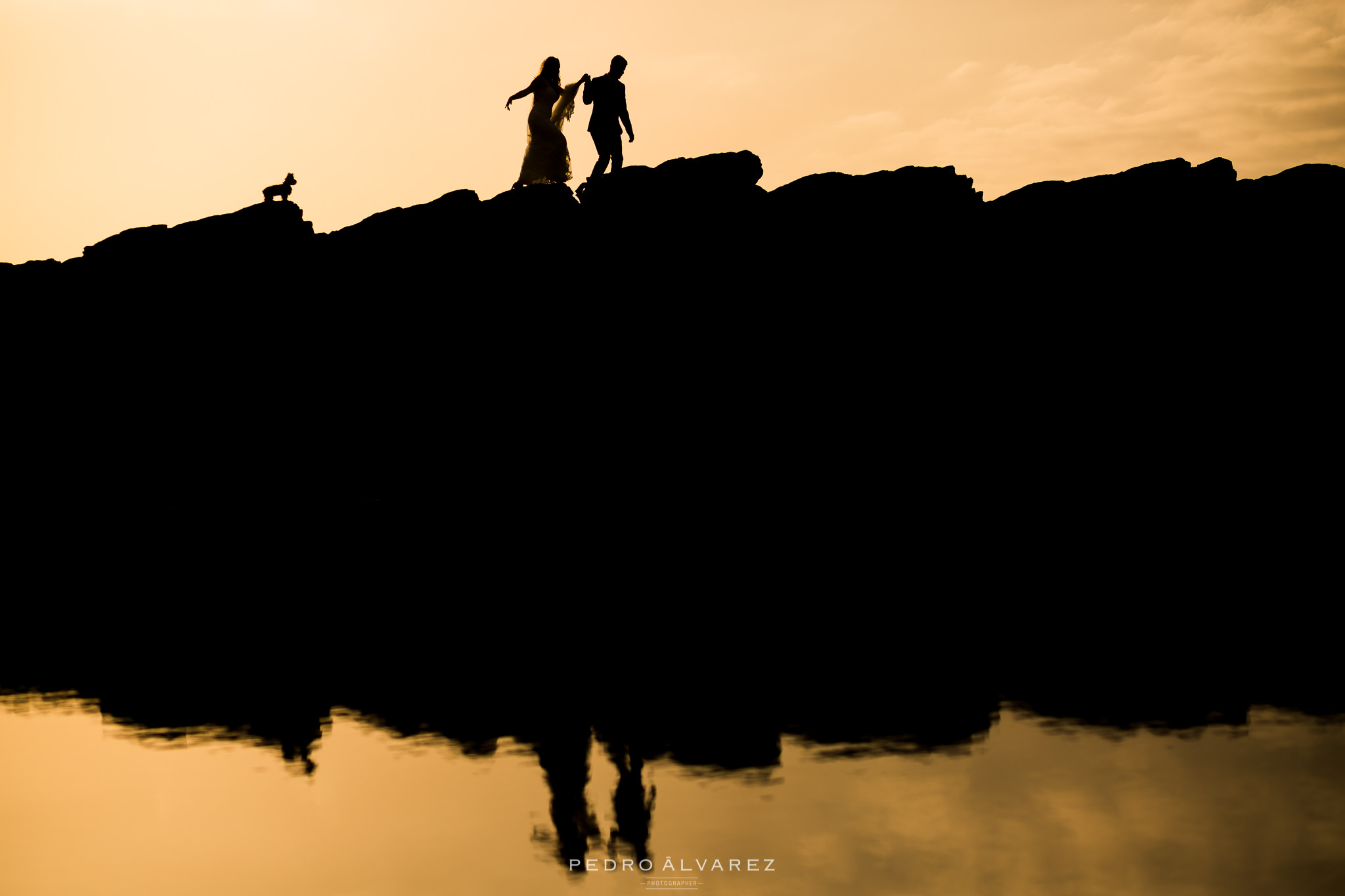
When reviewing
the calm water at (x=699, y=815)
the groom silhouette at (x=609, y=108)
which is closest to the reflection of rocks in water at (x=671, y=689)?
the calm water at (x=699, y=815)

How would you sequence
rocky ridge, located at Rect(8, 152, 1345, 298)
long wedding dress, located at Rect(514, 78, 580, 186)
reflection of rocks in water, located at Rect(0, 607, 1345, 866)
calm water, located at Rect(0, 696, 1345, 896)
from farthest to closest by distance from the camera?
rocky ridge, located at Rect(8, 152, 1345, 298), long wedding dress, located at Rect(514, 78, 580, 186), reflection of rocks in water, located at Rect(0, 607, 1345, 866), calm water, located at Rect(0, 696, 1345, 896)

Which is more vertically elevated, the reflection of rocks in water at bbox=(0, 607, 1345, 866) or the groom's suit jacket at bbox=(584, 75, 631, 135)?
the groom's suit jacket at bbox=(584, 75, 631, 135)

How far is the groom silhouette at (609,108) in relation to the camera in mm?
19688

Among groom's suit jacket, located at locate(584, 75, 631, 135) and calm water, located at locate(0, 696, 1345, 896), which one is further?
groom's suit jacket, located at locate(584, 75, 631, 135)

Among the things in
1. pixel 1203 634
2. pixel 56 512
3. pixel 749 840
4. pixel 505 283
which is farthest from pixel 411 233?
pixel 749 840

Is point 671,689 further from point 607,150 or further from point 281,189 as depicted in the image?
point 281,189

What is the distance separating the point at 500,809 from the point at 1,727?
5621 millimetres

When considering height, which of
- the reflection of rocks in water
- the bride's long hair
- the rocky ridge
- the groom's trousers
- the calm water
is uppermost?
the bride's long hair

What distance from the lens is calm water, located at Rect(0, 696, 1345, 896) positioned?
6605mm

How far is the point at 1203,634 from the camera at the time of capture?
1188 centimetres

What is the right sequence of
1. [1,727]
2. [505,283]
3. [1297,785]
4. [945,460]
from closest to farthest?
1. [1297,785]
2. [1,727]
3. [945,460]
4. [505,283]

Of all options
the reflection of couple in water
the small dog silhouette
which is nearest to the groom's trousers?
the reflection of couple in water

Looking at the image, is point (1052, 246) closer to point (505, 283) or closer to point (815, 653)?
point (505, 283)

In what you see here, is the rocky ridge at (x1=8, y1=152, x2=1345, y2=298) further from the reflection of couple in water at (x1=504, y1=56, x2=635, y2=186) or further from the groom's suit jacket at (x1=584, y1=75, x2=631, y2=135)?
the groom's suit jacket at (x1=584, y1=75, x2=631, y2=135)
